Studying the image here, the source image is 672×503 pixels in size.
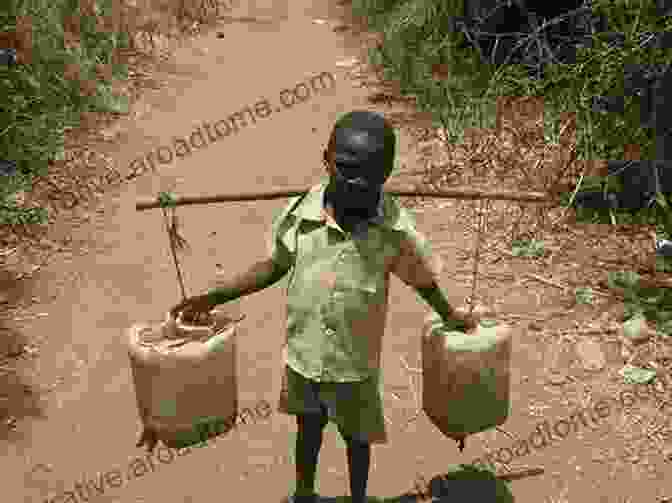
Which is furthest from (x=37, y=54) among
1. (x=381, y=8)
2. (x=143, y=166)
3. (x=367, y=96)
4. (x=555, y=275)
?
(x=555, y=275)

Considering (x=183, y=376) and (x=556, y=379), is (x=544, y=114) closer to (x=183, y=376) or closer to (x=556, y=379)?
(x=556, y=379)

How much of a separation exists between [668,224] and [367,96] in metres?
3.49

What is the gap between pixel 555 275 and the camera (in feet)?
14.8

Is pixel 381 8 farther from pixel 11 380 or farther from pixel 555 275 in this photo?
pixel 11 380

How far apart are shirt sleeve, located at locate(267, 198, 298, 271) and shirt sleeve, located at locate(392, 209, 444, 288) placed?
0.34 metres

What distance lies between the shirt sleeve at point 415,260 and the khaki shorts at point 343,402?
Answer: 1.16ft

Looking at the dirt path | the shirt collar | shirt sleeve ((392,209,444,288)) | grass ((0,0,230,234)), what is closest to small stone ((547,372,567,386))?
the dirt path

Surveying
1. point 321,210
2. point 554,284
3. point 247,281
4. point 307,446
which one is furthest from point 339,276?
point 554,284

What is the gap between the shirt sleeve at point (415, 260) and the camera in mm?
2297

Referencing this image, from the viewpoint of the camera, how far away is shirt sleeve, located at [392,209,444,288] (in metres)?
2.30

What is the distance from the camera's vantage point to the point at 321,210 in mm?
2227

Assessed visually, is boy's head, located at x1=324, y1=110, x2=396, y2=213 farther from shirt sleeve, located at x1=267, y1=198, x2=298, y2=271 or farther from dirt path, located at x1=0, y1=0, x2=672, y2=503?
dirt path, located at x1=0, y1=0, x2=672, y2=503

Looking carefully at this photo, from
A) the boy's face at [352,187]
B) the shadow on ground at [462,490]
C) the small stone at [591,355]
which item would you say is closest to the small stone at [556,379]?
the small stone at [591,355]

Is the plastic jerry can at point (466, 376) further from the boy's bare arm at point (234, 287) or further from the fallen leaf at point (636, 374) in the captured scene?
the fallen leaf at point (636, 374)
